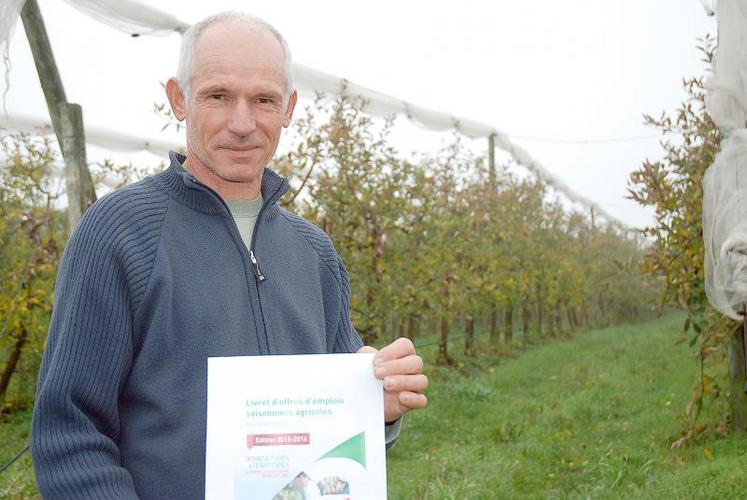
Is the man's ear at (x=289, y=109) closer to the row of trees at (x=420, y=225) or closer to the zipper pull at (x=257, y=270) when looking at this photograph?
the zipper pull at (x=257, y=270)

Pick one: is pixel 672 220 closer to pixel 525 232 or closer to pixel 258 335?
pixel 258 335

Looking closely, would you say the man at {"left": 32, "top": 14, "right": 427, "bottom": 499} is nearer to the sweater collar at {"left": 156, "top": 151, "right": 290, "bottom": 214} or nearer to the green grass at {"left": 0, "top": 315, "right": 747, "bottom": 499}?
the sweater collar at {"left": 156, "top": 151, "right": 290, "bottom": 214}

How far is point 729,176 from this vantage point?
182 inches

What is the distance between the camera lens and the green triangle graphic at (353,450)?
1.45 meters

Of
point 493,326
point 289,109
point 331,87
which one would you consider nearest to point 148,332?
point 289,109

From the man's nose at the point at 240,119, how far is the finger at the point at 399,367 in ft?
1.94

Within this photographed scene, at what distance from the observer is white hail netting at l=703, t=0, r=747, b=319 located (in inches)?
175

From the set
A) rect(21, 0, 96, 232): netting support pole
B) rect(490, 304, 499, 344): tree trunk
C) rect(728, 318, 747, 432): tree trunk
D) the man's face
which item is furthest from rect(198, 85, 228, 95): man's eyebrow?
rect(490, 304, 499, 344): tree trunk

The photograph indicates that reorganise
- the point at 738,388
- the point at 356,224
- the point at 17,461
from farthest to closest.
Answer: the point at 356,224 < the point at 738,388 < the point at 17,461

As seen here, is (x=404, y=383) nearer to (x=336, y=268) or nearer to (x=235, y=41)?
(x=336, y=268)

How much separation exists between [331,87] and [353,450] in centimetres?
709

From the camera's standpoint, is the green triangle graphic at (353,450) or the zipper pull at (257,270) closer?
the green triangle graphic at (353,450)

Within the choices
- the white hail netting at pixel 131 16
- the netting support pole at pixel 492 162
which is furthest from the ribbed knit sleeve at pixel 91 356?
the netting support pole at pixel 492 162

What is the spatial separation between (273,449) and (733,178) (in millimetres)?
4075
